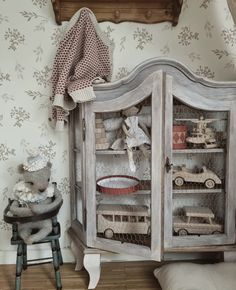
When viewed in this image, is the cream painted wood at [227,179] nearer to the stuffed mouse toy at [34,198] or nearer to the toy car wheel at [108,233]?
the toy car wheel at [108,233]

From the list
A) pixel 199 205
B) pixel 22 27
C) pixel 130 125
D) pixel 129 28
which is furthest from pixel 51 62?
pixel 199 205

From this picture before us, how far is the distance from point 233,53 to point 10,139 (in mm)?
1494

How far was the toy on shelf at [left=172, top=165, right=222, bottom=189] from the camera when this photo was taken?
6.27ft

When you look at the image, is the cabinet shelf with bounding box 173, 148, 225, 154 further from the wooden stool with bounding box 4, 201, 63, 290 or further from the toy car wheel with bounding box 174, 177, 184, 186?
the wooden stool with bounding box 4, 201, 63, 290

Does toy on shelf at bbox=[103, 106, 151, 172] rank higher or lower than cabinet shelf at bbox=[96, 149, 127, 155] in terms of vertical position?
higher

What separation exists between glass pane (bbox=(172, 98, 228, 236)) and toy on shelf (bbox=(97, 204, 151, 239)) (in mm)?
206

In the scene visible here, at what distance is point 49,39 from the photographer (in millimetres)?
2104

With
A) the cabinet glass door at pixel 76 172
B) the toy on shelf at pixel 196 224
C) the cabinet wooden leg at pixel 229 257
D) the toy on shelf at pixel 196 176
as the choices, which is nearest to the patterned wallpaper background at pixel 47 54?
the cabinet glass door at pixel 76 172

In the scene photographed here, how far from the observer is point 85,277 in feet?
6.73

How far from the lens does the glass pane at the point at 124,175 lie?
186 cm

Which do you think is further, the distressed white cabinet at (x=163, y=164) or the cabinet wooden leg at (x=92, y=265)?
the cabinet wooden leg at (x=92, y=265)

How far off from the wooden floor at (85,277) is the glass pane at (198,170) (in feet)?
1.21

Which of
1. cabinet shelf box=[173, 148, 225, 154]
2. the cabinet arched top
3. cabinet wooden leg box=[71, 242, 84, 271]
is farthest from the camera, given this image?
cabinet wooden leg box=[71, 242, 84, 271]

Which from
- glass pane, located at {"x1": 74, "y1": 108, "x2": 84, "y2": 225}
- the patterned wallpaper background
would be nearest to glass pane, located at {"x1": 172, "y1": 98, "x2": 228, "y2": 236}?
the patterned wallpaper background
